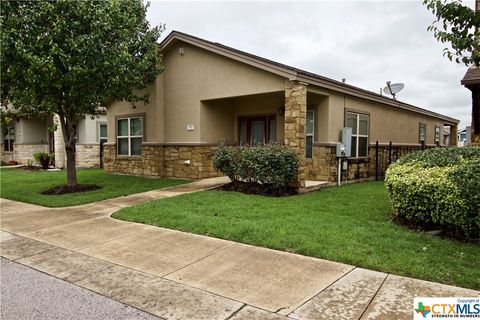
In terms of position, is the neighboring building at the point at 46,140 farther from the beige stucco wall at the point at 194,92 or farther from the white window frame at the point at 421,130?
the white window frame at the point at 421,130

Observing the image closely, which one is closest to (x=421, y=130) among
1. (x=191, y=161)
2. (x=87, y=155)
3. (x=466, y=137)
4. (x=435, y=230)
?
(x=191, y=161)

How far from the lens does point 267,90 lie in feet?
32.3

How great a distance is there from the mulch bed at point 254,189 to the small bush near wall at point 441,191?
10.6 ft

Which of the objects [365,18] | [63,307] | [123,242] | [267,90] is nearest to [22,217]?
[123,242]

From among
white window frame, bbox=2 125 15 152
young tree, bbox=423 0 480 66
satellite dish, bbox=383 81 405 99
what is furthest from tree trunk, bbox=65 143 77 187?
white window frame, bbox=2 125 15 152

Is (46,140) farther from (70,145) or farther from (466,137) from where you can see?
(466,137)

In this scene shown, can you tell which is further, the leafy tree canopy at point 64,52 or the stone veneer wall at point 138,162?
the stone veneer wall at point 138,162

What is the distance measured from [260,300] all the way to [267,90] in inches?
290

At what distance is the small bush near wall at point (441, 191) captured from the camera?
194 inches

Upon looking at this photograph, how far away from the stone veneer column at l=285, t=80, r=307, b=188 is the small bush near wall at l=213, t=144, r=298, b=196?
23cm

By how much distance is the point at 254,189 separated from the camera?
9375 mm

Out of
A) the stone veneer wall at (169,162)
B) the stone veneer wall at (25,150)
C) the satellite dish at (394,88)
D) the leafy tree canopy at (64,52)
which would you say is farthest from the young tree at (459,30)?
the stone veneer wall at (25,150)

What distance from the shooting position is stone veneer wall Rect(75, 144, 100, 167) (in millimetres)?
18609

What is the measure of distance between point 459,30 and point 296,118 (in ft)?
17.1
